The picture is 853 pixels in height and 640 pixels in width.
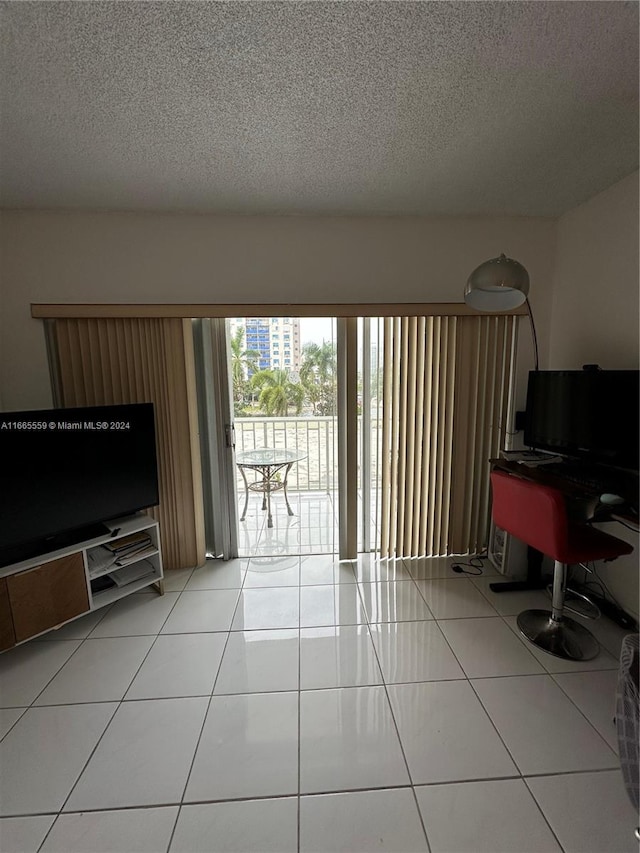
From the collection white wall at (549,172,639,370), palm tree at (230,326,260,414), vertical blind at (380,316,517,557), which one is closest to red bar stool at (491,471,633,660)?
vertical blind at (380,316,517,557)

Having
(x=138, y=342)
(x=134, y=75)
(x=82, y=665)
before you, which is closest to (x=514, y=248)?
(x=134, y=75)

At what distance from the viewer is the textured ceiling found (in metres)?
1.10

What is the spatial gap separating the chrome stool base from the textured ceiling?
2455 millimetres

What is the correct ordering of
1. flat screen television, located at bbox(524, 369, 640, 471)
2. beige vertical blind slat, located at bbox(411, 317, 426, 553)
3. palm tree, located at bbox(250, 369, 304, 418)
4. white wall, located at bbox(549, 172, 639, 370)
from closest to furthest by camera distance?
flat screen television, located at bbox(524, 369, 640, 471)
white wall, located at bbox(549, 172, 639, 370)
beige vertical blind slat, located at bbox(411, 317, 426, 553)
palm tree, located at bbox(250, 369, 304, 418)

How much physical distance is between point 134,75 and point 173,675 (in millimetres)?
2544

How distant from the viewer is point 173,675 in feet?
5.88

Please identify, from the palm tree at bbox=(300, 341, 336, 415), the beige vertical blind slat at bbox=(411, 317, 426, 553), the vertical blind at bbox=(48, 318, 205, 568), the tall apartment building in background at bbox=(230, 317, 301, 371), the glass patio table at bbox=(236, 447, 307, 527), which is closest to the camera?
the vertical blind at bbox=(48, 318, 205, 568)

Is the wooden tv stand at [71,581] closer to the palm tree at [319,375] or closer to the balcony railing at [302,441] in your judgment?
the palm tree at [319,375]

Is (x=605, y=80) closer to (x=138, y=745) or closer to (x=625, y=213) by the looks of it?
(x=625, y=213)

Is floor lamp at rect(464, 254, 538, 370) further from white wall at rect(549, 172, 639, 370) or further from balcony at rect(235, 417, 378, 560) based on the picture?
balcony at rect(235, 417, 378, 560)

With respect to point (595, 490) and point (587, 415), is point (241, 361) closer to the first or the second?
point (587, 415)

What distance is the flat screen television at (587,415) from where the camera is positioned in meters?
1.83

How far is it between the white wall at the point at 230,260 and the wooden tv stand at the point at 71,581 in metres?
1.10

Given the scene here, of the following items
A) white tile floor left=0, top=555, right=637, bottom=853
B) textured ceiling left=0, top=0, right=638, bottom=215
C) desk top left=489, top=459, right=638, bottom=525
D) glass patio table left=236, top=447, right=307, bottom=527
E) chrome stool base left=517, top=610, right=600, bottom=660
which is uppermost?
textured ceiling left=0, top=0, right=638, bottom=215
